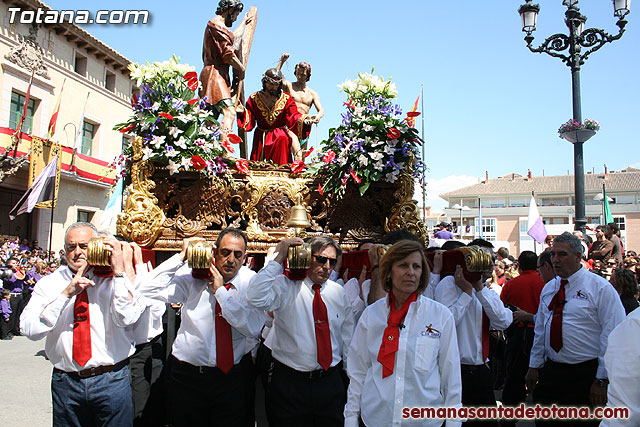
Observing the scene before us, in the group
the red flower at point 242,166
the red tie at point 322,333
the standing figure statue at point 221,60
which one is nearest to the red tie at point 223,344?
the red tie at point 322,333

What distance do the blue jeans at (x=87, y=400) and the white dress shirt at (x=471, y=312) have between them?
7.74 feet

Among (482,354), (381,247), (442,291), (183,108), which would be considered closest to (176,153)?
(183,108)

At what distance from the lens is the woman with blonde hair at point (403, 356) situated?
2.45 m

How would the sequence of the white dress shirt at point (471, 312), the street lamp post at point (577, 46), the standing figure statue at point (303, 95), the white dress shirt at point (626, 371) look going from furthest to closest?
the street lamp post at point (577, 46)
the standing figure statue at point (303, 95)
the white dress shirt at point (471, 312)
the white dress shirt at point (626, 371)

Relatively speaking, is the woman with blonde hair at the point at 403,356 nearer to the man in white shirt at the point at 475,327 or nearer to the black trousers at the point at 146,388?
the man in white shirt at the point at 475,327

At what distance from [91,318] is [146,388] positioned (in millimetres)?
1755

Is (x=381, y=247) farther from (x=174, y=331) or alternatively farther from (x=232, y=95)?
(x=232, y=95)

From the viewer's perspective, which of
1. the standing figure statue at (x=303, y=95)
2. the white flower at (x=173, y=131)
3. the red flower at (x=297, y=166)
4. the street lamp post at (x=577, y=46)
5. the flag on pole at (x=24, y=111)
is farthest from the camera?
the flag on pole at (x=24, y=111)

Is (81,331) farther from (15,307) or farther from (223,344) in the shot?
(15,307)

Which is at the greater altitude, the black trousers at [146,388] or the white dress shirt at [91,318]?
the white dress shirt at [91,318]

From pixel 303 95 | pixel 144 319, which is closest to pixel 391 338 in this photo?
pixel 144 319

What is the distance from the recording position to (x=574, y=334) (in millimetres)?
3777

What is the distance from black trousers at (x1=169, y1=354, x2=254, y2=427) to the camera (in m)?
3.41

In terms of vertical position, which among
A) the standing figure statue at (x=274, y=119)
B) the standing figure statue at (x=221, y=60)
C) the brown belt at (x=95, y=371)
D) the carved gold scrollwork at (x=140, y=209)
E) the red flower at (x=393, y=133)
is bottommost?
the brown belt at (x=95, y=371)
